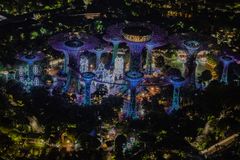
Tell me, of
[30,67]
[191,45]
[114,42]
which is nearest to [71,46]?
[30,67]

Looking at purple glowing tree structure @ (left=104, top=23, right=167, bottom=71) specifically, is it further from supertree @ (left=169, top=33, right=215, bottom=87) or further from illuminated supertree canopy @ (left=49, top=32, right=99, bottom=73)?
illuminated supertree canopy @ (left=49, top=32, right=99, bottom=73)

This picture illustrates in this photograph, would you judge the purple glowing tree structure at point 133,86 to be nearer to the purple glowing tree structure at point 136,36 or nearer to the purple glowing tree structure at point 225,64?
the purple glowing tree structure at point 136,36

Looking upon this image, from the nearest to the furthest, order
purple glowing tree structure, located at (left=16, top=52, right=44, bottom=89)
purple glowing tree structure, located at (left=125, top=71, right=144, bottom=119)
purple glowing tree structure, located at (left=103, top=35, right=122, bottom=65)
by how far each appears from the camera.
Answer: purple glowing tree structure, located at (left=125, top=71, right=144, bottom=119) < purple glowing tree structure, located at (left=16, top=52, right=44, bottom=89) < purple glowing tree structure, located at (left=103, top=35, right=122, bottom=65)

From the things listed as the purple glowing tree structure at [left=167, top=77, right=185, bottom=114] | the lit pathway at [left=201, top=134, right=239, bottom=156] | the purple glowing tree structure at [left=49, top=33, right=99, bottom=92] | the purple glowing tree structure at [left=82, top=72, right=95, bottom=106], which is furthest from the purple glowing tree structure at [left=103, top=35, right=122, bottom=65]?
the lit pathway at [left=201, top=134, right=239, bottom=156]

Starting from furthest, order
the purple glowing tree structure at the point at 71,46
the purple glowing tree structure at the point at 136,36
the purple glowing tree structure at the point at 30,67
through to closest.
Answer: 1. the purple glowing tree structure at the point at 136,36
2. the purple glowing tree structure at the point at 71,46
3. the purple glowing tree structure at the point at 30,67

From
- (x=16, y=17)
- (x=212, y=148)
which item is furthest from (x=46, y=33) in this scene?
(x=212, y=148)

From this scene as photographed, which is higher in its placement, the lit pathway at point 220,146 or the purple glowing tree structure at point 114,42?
the purple glowing tree structure at point 114,42

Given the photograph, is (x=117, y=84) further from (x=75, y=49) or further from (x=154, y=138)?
(x=154, y=138)

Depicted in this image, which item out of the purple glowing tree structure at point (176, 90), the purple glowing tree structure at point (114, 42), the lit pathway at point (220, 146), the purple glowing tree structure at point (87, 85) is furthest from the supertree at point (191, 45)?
the purple glowing tree structure at point (87, 85)
